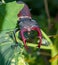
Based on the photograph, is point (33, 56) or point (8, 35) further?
point (33, 56)

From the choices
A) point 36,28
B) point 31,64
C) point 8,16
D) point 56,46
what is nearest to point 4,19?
point 8,16

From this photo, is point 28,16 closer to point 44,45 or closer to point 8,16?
point 8,16

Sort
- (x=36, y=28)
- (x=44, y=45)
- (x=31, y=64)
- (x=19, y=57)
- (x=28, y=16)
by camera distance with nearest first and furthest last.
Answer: (x=36, y=28) → (x=19, y=57) → (x=28, y=16) → (x=44, y=45) → (x=31, y=64)

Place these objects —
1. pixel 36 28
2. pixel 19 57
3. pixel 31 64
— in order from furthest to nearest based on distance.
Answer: pixel 31 64 → pixel 19 57 → pixel 36 28

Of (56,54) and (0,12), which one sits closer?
(0,12)

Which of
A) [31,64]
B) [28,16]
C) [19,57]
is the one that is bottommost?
[31,64]

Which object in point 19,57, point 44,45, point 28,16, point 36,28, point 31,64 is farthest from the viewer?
point 31,64

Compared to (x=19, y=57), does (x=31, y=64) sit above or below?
below

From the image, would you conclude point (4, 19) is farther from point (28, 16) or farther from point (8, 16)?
point (28, 16)

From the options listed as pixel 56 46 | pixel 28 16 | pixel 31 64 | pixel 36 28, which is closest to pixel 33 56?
pixel 31 64
